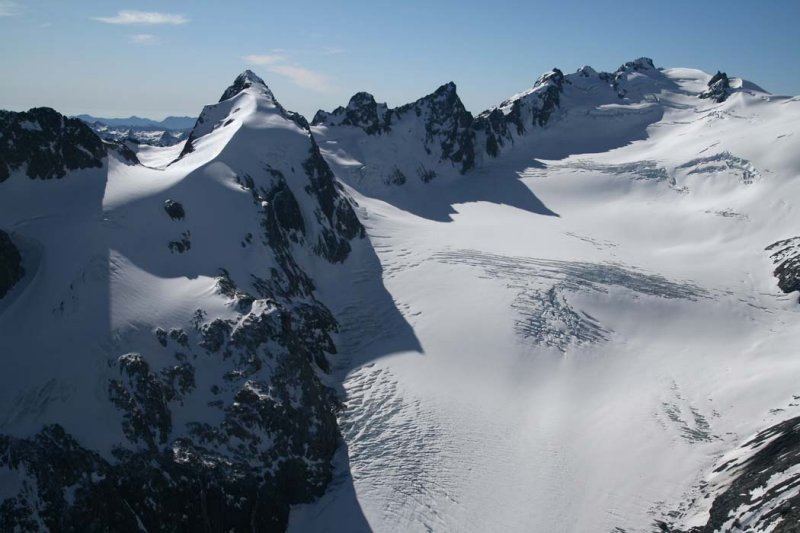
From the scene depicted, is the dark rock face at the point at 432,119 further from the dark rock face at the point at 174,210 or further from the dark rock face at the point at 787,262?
the dark rock face at the point at 174,210

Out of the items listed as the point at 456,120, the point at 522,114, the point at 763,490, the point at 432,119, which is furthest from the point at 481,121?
the point at 763,490

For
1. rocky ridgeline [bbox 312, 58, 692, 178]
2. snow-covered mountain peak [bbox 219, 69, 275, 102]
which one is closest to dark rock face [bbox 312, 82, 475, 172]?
rocky ridgeline [bbox 312, 58, 692, 178]

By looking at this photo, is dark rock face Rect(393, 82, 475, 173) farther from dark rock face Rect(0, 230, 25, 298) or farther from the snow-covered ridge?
dark rock face Rect(0, 230, 25, 298)

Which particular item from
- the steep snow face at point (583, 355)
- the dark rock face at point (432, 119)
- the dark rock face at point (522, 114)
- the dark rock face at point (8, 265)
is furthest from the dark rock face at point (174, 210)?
the dark rock face at point (522, 114)

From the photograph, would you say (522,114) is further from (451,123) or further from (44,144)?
(44,144)

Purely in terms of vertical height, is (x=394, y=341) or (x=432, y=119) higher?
(x=432, y=119)

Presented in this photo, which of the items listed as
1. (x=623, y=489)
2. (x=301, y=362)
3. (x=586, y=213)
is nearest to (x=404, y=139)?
(x=586, y=213)

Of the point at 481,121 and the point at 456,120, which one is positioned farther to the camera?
the point at 481,121
